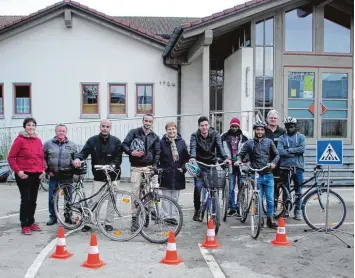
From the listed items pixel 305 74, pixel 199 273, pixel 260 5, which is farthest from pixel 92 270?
pixel 305 74

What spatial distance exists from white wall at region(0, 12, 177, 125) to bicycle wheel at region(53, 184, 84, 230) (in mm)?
8792

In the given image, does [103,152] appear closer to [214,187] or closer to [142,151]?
[142,151]

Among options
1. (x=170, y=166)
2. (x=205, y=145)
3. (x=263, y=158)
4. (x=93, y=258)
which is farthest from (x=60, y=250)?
(x=263, y=158)

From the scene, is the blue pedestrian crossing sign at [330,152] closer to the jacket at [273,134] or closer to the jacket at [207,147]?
the jacket at [273,134]

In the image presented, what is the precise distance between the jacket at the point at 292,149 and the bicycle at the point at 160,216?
2452mm

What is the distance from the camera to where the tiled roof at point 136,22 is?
1566 centimetres

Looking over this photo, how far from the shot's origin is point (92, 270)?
5434 millimetres

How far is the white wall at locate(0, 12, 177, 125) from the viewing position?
52.6 ft

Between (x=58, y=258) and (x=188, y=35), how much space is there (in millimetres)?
8172

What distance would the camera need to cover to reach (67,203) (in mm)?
7570

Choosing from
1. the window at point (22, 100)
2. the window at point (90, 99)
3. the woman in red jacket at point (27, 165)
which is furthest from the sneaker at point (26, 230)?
the window at point (22, 100)

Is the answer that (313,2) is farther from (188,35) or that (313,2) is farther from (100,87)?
(100,87)

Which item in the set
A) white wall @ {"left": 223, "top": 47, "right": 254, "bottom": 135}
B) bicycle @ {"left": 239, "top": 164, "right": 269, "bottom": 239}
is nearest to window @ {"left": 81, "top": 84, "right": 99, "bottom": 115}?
white wall @ {"left": 223, "top": 47, "right": 254, "bottom": 135}

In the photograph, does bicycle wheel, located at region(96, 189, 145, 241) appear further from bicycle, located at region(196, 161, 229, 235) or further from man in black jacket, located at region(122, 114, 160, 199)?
bicycle, located at region(196, 161, 229, 235)
